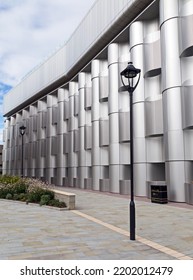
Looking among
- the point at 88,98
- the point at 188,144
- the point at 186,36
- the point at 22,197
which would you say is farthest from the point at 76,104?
the point at 188,144

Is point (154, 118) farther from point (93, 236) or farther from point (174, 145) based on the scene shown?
point (93, 236)

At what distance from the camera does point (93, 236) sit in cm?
905

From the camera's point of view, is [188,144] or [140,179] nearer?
[188,144]

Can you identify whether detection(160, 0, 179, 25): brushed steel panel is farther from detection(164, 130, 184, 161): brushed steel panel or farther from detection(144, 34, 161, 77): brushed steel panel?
detection(164, 130, 184, 161): brushed steel panel

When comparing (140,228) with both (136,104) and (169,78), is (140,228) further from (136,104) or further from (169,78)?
(136,104)

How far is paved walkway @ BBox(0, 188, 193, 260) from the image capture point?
23.3 ft

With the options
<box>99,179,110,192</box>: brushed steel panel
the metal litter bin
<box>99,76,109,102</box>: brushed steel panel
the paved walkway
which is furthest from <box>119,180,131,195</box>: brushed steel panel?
the paved walkway

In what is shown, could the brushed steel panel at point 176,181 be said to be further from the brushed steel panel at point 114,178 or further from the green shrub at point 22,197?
the green shrub at point 22,197

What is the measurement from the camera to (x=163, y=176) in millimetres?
23797

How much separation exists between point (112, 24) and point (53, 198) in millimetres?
17116

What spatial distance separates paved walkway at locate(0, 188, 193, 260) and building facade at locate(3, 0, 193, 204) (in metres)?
7.01

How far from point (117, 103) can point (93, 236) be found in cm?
1875

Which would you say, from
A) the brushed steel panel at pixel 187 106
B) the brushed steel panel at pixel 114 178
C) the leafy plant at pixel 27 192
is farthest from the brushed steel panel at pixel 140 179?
Answer: the leafy plant at pixel 27 192
